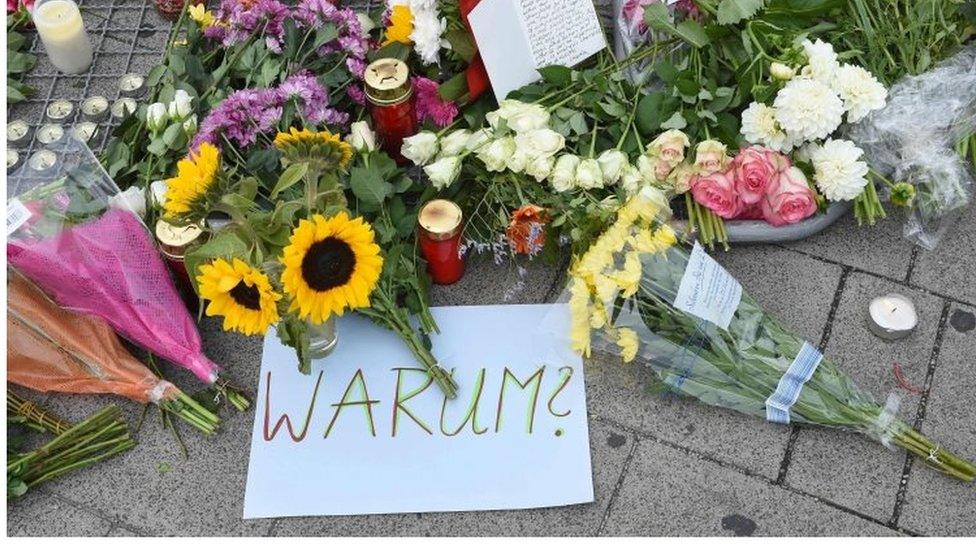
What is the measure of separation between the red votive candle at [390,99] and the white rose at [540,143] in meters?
0.24

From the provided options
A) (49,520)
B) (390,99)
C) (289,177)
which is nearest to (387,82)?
(390,99)

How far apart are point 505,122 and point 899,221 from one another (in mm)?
771

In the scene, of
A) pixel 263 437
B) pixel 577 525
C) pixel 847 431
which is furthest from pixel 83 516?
pixel 847 431

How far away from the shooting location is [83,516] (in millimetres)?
1672

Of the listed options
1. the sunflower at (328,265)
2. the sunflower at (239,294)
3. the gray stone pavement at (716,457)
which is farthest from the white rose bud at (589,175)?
the sunflower at (239,294)

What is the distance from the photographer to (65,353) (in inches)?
68.4

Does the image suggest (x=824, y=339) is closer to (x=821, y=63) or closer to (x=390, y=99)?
(x=821, y=63)

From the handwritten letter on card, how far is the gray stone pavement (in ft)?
0.09

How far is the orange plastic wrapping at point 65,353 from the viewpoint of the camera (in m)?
1.71

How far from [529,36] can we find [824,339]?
2.49ft

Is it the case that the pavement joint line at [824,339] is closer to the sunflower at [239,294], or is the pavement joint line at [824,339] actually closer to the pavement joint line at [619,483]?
the pavement joint line at [619,483]

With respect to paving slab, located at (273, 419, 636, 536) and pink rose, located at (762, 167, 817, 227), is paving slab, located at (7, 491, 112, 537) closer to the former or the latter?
paving slab, located at (273, 419, 636, 536)
